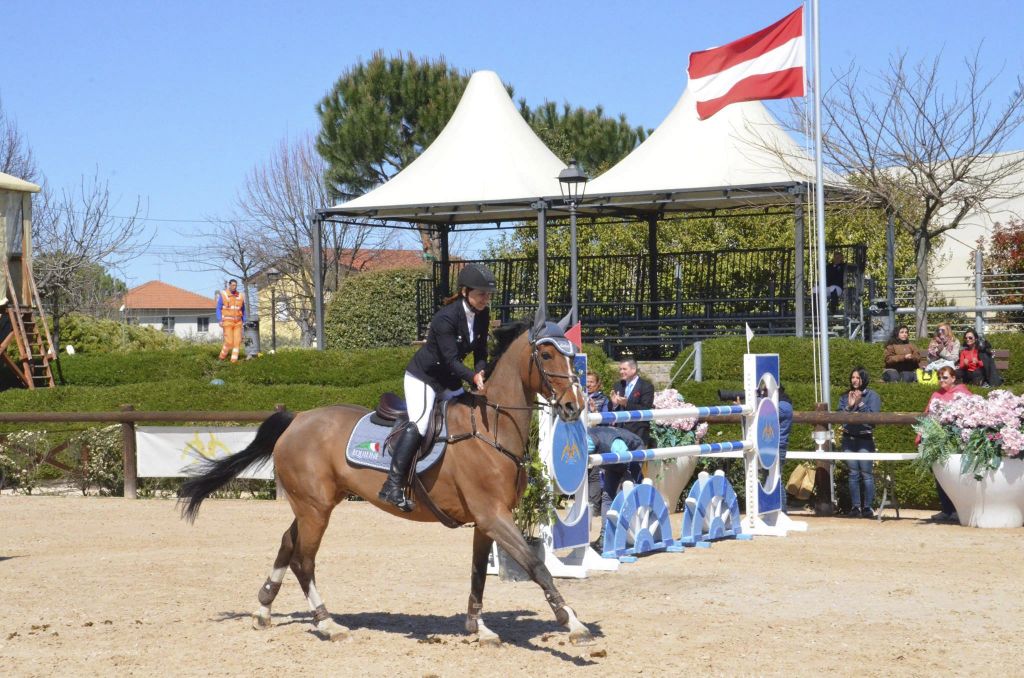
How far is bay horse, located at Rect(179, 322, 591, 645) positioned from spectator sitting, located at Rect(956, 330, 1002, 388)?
11818 mm

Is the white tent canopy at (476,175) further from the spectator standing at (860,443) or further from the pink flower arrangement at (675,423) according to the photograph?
the spectator standing at (860,443)

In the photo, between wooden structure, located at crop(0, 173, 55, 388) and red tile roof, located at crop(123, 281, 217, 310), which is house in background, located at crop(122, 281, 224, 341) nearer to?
red tile roof, located at crop(123, 281, 217, 310)

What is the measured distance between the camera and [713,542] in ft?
39.8

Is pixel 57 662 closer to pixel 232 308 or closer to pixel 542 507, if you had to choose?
pixel 542 507

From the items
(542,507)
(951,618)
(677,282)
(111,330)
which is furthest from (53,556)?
(111,330)

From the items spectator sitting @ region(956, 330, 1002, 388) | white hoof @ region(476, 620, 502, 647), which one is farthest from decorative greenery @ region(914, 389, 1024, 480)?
white hoof @ region(476, 620, 502, 647)

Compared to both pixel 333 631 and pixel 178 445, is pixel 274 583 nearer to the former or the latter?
pixel 333 631

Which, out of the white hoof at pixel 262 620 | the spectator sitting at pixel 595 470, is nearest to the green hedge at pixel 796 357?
the spectator sitting at pixel 595 470

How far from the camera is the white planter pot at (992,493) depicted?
12.6 meters

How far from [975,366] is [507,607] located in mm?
11211

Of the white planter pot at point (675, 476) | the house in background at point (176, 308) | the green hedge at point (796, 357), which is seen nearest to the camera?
the white planter pot at point (675, 476)

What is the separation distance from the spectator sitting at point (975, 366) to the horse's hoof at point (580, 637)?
11981 millimetres

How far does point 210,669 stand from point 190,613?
173 cm

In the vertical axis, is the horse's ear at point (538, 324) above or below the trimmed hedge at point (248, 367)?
above
